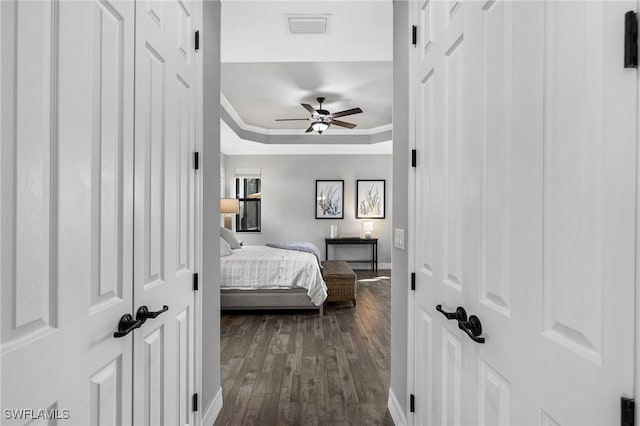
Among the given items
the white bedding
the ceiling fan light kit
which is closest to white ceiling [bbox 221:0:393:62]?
the ceiling fan light kit

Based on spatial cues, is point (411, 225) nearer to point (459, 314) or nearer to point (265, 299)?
point (459, 314)

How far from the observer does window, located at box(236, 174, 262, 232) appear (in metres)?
7.84

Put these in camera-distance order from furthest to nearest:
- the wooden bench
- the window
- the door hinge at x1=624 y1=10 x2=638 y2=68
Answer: the window → the wooden bench → the door hinge at x1=624 y1=10 x2=638 y2=68

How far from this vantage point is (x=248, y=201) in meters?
7.86

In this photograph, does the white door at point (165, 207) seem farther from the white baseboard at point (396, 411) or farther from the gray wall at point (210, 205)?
the white baseboard at point (396, 411)

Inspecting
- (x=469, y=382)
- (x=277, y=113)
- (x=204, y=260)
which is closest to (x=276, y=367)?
(x=204, y=260)

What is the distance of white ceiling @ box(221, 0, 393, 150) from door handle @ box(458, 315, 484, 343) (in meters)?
2.13

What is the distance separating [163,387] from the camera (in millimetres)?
1437

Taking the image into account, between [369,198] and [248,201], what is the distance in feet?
8.82

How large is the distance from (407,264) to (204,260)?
1.10m

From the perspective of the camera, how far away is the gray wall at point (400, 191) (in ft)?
6.37

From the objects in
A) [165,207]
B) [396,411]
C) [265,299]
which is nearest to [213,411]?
[396,411]

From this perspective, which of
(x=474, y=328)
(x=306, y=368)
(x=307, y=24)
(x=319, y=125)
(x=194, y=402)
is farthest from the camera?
(x=319, y=125)

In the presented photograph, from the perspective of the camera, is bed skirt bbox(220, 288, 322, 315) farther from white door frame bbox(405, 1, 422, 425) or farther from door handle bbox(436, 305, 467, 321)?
door handle bbox(436, 305, 467, 321)
